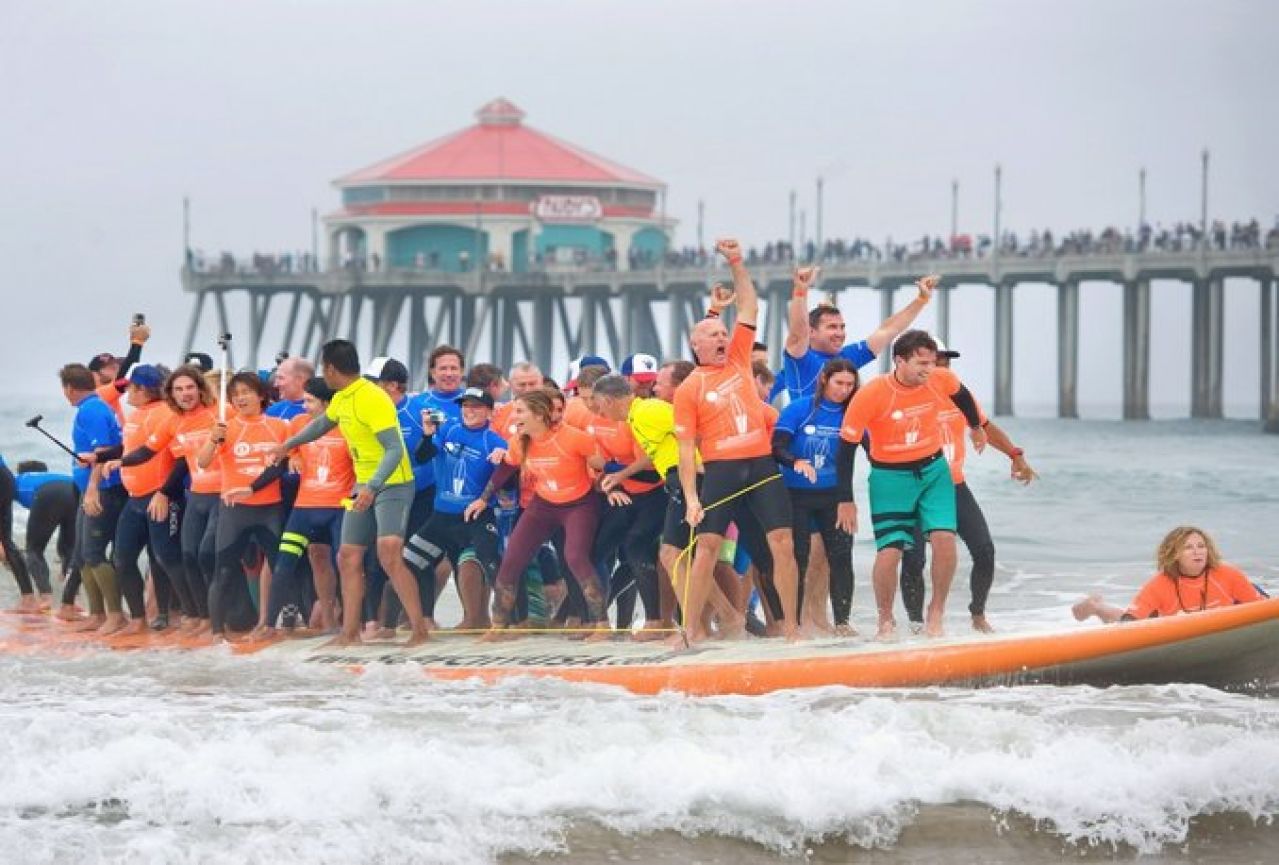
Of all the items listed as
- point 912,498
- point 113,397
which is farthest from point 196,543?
point 912,498

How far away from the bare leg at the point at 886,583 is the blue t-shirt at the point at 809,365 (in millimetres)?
1047

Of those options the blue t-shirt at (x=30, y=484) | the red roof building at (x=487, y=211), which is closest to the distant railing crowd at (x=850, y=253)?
the red roof building at (x=487, y=211)

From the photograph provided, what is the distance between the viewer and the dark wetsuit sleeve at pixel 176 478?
1492 centimetres

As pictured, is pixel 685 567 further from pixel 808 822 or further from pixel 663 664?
pixel 808 822

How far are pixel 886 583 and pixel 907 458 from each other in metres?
0.71

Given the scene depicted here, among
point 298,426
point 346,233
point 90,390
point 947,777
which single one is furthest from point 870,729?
point 346,233

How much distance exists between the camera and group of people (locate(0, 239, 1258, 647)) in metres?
12.5

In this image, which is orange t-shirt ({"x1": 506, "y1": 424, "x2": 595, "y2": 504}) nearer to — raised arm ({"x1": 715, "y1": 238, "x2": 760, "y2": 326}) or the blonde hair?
raised arm ({"x1": 715, "y1": 238, "x2": 760, "y2": 326})

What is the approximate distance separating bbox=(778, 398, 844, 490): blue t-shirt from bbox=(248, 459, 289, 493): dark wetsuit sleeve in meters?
3.23

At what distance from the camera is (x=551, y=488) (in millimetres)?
13547

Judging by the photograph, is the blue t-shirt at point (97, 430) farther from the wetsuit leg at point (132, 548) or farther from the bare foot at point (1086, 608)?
the bare foot at point (1086, 608)

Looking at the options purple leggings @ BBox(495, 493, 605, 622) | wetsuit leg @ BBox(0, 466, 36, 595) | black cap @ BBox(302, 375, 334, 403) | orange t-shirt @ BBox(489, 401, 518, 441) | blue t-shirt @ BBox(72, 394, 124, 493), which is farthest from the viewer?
wetsuit leg @ BBox(0, 466, 36, 595)

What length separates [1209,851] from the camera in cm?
951

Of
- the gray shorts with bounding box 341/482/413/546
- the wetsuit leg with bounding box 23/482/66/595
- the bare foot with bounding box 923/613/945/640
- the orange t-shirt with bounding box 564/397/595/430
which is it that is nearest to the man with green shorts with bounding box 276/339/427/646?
the gray shorts with bounding box 341/482/413/546
